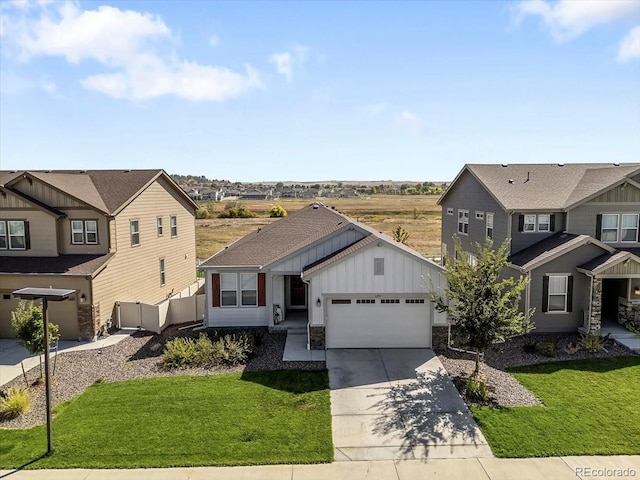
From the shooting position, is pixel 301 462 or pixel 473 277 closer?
pixel 301 462

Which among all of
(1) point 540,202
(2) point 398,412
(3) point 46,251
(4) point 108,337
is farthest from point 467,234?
(3) point 46,251

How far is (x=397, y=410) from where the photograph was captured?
1198cm

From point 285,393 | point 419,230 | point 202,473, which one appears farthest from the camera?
point 419,230

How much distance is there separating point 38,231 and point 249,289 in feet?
29.3

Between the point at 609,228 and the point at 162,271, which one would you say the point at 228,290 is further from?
the point at 609,228

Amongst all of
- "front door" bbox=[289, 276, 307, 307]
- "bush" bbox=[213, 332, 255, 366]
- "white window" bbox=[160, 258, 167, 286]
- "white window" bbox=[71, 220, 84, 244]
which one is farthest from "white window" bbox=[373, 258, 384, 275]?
"white window" bbox=[160, 258, 167, 286]

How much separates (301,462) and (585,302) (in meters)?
A: 13.6

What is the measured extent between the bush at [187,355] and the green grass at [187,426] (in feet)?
3.99

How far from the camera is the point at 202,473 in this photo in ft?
30.9

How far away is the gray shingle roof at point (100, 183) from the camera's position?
19.6 m

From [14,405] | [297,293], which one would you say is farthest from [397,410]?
[297,293]

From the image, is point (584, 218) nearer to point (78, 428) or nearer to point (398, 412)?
point (398, 412)

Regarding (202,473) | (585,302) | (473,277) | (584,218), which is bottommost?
(202,473)

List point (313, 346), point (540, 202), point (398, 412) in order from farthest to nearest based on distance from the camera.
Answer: point (540, 202) < point (313, 346) < point (398, 412)
